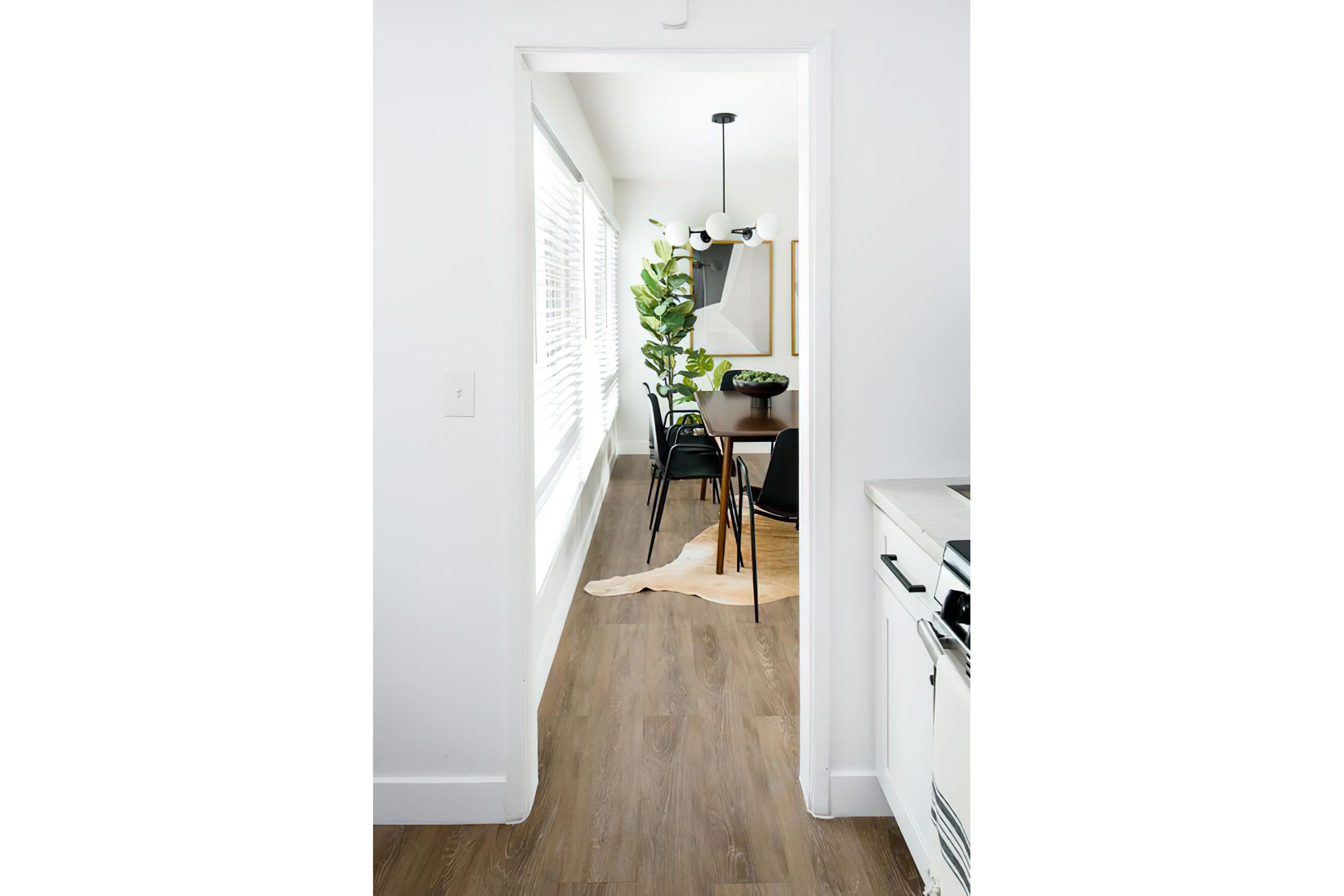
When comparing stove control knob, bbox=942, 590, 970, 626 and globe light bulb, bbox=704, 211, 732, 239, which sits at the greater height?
globe light bulb, bbox=704, 211, 732, 239

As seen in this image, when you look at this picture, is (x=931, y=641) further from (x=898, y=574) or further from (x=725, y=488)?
(x=725, y=488)

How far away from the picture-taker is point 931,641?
1.52 meters

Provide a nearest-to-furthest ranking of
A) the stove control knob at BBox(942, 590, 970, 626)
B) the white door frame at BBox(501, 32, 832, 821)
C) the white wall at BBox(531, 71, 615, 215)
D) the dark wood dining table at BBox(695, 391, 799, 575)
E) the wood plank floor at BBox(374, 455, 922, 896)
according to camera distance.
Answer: the stove control knob at BBox(942, 590, 970, 626), the wood plank floor at BBox(374, 455, 922, 896), the white door frame at BBox(501, 32, 832, 821), the white wall at BBox(531, 71, 615, 215), the dark wood dining table at BBox(695, 391, 799, 575)

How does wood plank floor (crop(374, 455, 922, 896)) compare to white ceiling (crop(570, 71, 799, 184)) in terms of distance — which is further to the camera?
white ceiling (crop(570, 71, 799, 184))

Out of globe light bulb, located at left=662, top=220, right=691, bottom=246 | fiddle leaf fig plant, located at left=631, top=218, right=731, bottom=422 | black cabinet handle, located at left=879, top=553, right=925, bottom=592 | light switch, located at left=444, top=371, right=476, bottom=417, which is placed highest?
globe light bulb, located at left=662, top=220, right=691, bottom=246

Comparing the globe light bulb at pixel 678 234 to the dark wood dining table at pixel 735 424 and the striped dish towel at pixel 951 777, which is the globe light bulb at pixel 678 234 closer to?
the dark wood dining table at pixel 735 424

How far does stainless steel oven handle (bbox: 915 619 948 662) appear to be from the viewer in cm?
147

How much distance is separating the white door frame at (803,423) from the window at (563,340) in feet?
1.97

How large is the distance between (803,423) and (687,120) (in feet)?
11.9

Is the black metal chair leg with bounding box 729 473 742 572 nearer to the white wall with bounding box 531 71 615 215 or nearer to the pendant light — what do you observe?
the white wall with bounding box 531 71 615 215

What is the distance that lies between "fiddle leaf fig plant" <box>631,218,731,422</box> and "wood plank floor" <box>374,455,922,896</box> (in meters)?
3.39

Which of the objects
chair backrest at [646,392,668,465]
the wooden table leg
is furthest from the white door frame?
chair backrest at [646,392,668,465]

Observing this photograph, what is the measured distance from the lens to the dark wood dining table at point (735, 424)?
12.9 ft
